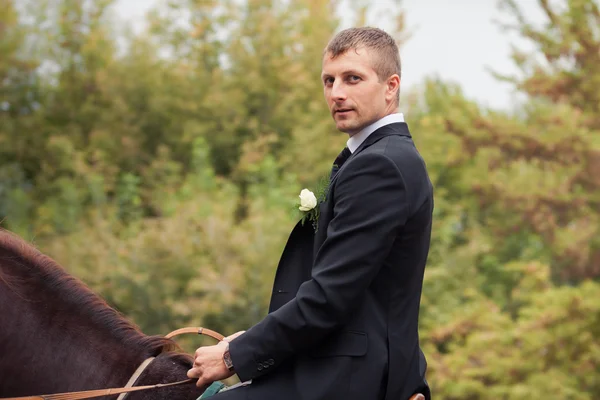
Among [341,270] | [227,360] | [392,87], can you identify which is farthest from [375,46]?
[227,360]

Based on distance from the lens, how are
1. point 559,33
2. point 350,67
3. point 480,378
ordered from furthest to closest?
point 559,33
point 480,378
point 350,67

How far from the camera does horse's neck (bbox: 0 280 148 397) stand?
112 inches

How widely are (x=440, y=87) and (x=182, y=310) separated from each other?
10754mm

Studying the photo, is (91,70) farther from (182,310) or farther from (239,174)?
(182,310)

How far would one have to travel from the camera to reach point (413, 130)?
54.9 ft

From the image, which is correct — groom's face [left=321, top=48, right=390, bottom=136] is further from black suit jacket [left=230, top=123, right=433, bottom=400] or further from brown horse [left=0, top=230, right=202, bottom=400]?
brown horse [left=0, top=230, right=202, bottom=400]

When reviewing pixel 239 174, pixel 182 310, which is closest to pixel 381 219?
pixel 182 310

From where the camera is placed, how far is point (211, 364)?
260 centimetres

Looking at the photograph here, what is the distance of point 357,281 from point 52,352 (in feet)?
3.93

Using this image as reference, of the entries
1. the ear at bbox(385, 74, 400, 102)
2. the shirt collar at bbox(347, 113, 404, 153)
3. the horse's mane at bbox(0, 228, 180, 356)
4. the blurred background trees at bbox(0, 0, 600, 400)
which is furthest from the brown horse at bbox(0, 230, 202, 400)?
the blurred background trees at bbox(0, 0, 600, 400)

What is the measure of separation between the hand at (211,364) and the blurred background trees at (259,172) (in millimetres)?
7788

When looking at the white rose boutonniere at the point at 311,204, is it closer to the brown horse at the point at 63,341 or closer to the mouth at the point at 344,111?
the mouth at the point at 344,111

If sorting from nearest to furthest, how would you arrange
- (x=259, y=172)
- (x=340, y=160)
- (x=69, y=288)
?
(x=340, y=160) → (x=69, y=288) → (x=259, y=172)

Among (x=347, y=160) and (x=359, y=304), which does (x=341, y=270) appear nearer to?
(x=359, y=304)
